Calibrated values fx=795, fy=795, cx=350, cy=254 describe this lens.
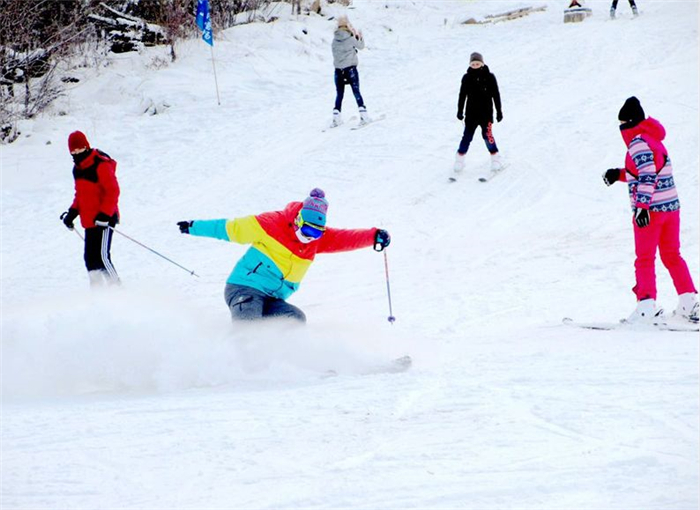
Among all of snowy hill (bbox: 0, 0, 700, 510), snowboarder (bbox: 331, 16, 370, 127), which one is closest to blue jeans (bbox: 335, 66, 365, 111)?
snowboarder (bbox: 331, 16, 370, 127)

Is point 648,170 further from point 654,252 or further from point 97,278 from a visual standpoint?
point 97,278

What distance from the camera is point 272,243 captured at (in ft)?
19.2

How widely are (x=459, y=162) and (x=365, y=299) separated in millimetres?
3775

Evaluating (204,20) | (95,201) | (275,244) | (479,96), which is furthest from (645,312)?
(204,20)

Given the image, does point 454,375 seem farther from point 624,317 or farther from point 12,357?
point 12,357

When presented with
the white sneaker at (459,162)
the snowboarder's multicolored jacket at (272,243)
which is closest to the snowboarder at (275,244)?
the snowboarder's multicolored jacket at (272,243)

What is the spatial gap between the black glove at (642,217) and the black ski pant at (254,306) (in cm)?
264

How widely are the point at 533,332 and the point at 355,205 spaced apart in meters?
4.31

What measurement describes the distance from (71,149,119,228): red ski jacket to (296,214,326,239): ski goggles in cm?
229

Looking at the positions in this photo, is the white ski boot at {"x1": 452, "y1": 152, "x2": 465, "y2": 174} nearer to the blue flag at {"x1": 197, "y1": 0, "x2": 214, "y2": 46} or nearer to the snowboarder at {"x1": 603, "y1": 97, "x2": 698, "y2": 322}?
the snowboarder at {"x1": 603, "y1": 97, "x2": 698, "y2": 322}

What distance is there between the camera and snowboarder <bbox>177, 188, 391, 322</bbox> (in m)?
5.76

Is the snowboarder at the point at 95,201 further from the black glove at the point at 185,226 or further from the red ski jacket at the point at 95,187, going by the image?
the black glove at the point at 185,226

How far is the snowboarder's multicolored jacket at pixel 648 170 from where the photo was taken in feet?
19.6

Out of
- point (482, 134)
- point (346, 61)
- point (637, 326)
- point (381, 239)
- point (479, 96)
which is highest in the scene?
point (346, 61)
